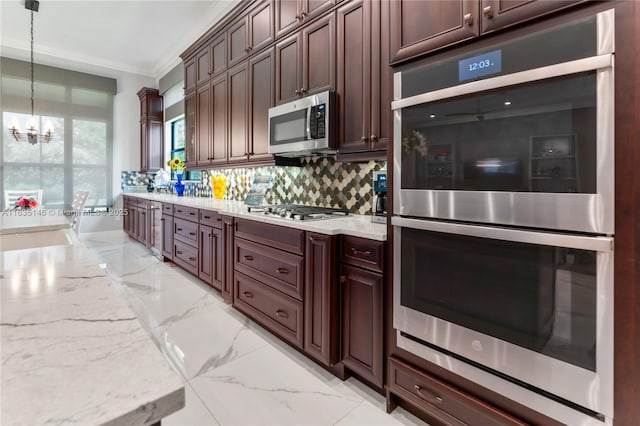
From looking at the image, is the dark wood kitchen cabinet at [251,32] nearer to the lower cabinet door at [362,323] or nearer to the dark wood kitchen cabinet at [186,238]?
the dark wood kitchen cabinet at [186,238]

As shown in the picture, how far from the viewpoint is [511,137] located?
1146mm

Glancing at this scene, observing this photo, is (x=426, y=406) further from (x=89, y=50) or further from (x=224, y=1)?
(x=89, y=50)

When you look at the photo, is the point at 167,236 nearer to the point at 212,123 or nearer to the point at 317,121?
the point at 212,123

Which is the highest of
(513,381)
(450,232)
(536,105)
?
(536,105)

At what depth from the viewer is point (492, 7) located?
119 centimetres

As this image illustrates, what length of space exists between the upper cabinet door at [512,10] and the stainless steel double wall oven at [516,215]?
70 millimetres

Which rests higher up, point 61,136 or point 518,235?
point 61,136

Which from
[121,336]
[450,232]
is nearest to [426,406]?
[450,232]

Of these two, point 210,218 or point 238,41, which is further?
point 238,41

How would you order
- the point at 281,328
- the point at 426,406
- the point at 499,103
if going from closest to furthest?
the point at 499,103 → the point at 426,406 → the point at 281,328

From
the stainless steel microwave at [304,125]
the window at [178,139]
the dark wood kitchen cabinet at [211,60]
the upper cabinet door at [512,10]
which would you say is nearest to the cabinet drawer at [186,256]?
the stainless steel microwave at [304,125]

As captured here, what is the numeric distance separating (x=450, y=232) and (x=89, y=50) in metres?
6.83

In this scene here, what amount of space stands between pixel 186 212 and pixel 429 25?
10.2ft

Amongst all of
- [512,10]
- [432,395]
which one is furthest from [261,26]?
[432,395]
